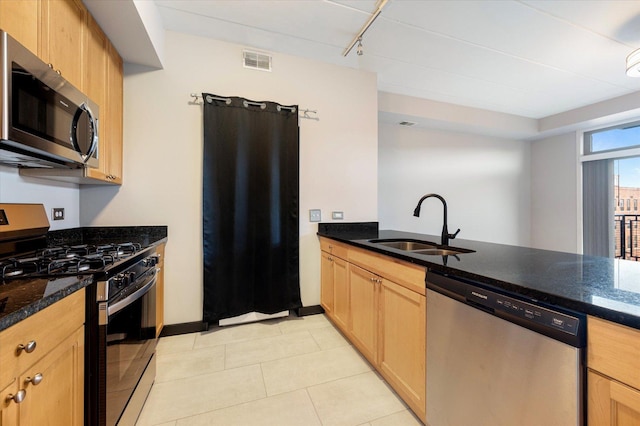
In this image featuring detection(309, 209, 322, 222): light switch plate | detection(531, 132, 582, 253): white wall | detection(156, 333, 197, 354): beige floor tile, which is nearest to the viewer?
detection(156, 333, 197, 354): beige floor tile

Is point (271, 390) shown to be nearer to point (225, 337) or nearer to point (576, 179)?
point (225, 337)

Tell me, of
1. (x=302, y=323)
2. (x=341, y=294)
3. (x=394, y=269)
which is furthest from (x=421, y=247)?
(x=302, y=323)

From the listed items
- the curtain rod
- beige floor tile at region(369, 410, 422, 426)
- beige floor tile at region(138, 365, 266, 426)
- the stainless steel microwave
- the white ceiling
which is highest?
the white ceiling

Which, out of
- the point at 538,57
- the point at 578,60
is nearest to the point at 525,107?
the point at 578,60

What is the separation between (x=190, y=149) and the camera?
7.86 feet

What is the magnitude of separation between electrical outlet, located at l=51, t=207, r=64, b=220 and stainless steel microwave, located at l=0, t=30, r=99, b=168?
0.49 metres

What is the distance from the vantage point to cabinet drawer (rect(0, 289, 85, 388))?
2.18ft

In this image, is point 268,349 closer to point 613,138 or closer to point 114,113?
point 114,113

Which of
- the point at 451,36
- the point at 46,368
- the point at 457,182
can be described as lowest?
the point at 46,368

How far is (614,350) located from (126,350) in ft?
6.17

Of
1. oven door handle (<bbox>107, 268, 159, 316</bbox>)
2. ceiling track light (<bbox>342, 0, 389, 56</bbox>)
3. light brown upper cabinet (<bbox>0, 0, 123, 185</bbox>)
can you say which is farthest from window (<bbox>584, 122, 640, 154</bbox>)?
light brown upper cabinet (<bbox>0, 0, 123, 185</bbox>)

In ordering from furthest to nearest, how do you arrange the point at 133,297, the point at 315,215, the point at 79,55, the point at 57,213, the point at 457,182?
1. the point at 457,182
2. the point at 315,215
3. the point at 57,213
4. the point at 79,55
5. the point at 133,297

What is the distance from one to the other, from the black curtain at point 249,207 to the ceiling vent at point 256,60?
0.41 metres

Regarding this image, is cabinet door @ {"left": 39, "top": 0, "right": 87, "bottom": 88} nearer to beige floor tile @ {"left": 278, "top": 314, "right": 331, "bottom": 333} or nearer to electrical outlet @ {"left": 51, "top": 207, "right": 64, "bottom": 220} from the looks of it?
electrical outlet @ {"left": 51, "top": 207, "right": 64, "bottom": 220}
